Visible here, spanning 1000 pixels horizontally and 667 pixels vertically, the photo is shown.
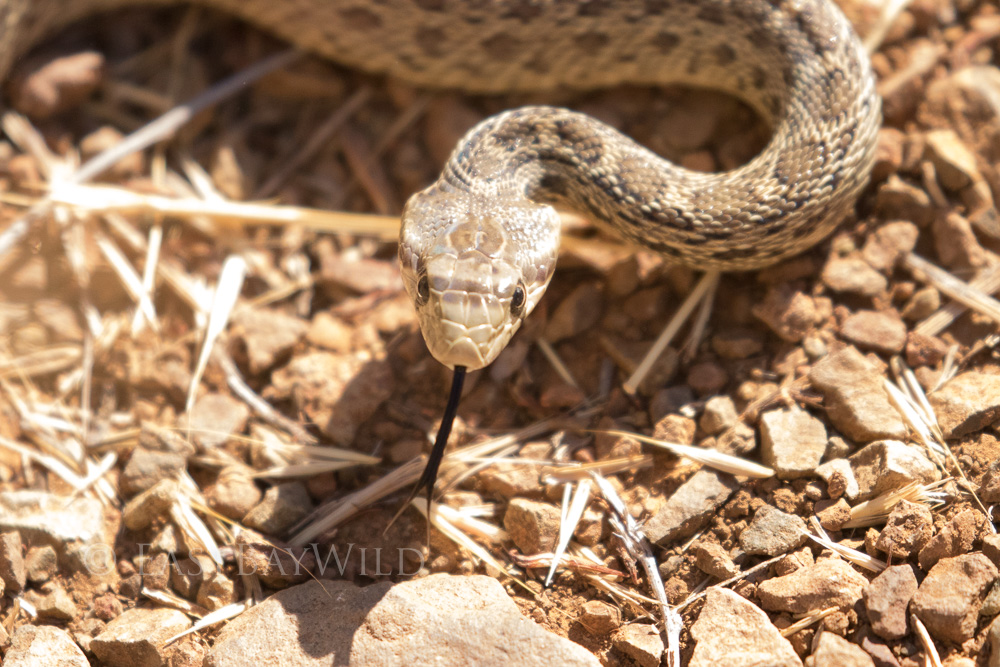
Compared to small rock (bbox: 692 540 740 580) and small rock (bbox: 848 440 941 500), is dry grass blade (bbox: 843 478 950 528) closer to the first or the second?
small rock (bbox: 848 440 941 500)

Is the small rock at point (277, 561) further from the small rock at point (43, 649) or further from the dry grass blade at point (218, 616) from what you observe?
the small rock at point (43, 649)

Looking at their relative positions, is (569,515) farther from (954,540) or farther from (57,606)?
(57,606)

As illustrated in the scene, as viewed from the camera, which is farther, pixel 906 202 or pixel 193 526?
pixel 906 202

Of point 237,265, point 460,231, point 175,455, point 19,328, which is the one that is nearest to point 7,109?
point 19,328

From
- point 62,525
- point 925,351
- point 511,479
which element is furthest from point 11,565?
point 925,351

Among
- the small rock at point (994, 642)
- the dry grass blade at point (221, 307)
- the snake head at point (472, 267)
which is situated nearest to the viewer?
the small rock at point (994, 642)

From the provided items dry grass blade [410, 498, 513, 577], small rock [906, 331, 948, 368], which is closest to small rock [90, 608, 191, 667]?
dry grass blade [410, 498, 513, 577]

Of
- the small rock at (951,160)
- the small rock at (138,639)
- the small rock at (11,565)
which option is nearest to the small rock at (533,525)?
the small rock at (138,639)
